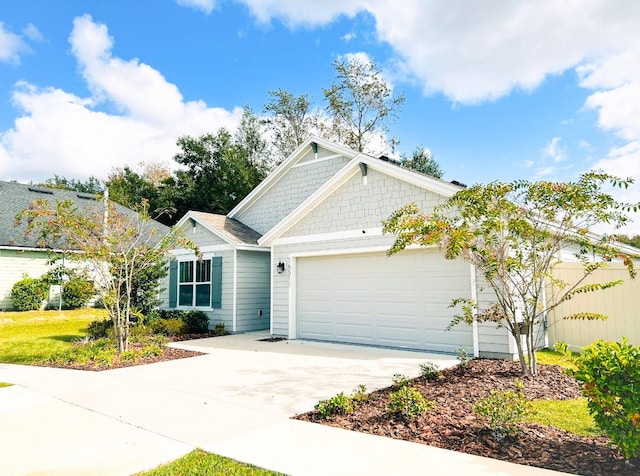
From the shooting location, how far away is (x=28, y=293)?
63.0 ft

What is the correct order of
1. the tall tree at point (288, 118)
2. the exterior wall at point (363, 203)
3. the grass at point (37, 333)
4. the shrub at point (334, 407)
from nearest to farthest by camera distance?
the shrub at point (334, 407)
the exterior wall at point (363, 203)
the grass at point (37, 333)
the tall tree at point (288, 118)

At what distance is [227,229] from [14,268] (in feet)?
39.5

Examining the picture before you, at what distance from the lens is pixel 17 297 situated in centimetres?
1894

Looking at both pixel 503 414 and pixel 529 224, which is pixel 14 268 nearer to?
pixel 529 224

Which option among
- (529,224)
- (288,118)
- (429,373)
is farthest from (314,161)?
(288,118)

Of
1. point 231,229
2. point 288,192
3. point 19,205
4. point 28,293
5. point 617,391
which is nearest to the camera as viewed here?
point 617,391

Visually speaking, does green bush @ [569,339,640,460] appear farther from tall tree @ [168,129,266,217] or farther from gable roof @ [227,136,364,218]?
tall tree @ [168,129,266,217]

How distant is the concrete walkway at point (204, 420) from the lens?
3871 mm

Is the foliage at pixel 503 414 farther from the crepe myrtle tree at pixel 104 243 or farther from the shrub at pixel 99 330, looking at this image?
the shrub at pixel 99 330

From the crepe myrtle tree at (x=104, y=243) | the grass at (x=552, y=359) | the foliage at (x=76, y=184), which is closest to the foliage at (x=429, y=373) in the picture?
the grass at (x=552, y=359)

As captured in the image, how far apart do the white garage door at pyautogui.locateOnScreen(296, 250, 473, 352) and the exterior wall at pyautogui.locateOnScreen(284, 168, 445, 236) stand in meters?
0.88

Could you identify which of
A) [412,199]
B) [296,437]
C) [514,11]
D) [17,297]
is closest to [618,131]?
[514,11]

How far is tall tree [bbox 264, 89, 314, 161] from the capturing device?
2975cm

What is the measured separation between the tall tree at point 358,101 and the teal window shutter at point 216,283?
17517mm
